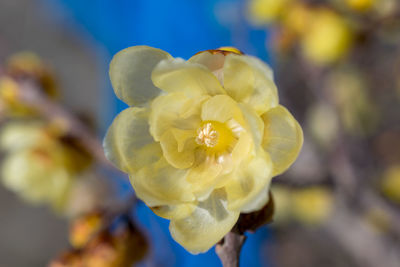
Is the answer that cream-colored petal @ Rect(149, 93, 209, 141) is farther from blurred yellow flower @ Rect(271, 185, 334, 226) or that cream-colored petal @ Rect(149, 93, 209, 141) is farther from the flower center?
blurred yellow flower @ Rect(271, 185, 334, 226)

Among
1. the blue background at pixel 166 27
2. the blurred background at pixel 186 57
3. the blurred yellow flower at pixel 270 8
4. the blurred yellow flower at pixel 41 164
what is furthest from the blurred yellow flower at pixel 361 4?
the blue background at pixel 166 27

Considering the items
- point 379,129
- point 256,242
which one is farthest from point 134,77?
point 256,242

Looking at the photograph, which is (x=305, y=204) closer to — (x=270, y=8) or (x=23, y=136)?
(x=270, y=8)

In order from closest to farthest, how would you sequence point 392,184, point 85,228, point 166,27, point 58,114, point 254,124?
point 254,124
point 85,228
point 58,114
point 392,184
point 166,27

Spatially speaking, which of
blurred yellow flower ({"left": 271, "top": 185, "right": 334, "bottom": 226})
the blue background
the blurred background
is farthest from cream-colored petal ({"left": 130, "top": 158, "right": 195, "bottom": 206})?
the blue background

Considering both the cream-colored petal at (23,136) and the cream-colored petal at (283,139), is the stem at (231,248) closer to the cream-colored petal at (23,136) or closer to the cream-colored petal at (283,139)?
the cream-colored petal at (283,139)

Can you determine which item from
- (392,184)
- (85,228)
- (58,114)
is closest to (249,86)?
(85,228)

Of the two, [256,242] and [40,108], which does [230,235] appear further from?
[256,242]
